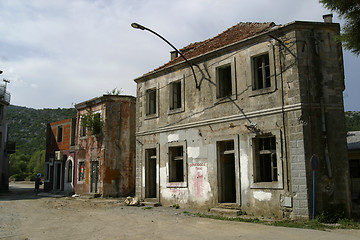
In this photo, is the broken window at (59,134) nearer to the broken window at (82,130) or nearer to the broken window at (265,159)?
the broken window at (82,130)

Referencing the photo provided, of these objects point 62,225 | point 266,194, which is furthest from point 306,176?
point 62,225

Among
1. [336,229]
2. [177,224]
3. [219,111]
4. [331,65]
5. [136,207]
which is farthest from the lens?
[136,207]

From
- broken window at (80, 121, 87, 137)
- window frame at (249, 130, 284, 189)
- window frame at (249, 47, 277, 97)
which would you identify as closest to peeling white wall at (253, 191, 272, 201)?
window frame at (249, 130, 284, 189)

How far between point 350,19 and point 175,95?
27.0ft

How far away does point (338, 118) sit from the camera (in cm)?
1039

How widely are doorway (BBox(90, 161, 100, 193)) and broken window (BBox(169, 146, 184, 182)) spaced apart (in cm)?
827

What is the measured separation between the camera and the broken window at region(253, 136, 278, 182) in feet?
36.7

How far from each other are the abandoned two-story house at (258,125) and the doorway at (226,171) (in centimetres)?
4

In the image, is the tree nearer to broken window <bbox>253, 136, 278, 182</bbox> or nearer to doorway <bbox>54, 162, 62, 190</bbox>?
broken window <bbox>253, 136, 278, 182</bbox>

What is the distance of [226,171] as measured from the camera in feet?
42.9

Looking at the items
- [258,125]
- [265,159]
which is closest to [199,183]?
[265,159]

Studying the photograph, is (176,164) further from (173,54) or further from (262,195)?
(173,54)

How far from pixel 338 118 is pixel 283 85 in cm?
205

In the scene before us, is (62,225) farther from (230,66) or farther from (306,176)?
(230,66)
